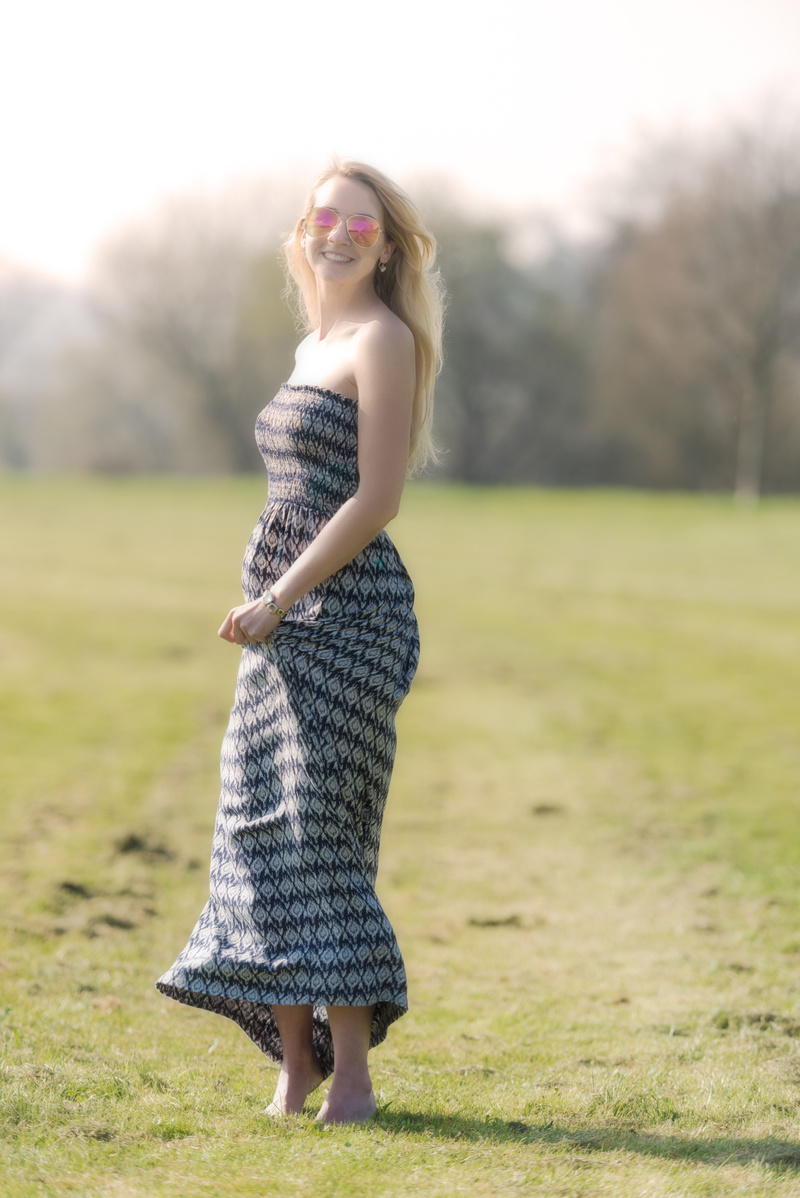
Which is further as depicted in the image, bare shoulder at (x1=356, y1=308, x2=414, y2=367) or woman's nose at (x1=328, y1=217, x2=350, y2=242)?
woman's nose at (x1=328, y1=217, x2=350, y2=242)

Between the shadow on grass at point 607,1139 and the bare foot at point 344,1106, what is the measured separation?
0.14 ft

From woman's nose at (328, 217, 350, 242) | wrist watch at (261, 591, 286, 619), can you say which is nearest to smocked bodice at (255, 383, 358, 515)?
wrist watch at (261, 591, 286, 619)

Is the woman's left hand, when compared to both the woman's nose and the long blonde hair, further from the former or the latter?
→ the woman's nose

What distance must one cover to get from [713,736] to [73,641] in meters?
5.96

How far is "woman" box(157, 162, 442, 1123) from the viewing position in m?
2.79

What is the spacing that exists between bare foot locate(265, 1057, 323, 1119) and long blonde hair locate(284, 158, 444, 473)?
1.47 m

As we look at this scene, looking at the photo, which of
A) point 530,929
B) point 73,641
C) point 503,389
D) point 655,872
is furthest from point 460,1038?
point 503,389

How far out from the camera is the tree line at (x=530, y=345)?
105ft

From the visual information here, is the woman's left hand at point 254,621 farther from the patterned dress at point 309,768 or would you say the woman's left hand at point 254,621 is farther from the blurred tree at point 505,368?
the blurred tree at point 505,368

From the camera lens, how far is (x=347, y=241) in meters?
2.94

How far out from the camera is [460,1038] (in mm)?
3814

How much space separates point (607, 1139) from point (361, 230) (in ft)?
6.95

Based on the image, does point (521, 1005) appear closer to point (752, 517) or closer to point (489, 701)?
point (489, 701)

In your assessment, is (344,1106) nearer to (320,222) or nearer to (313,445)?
(313,445)
